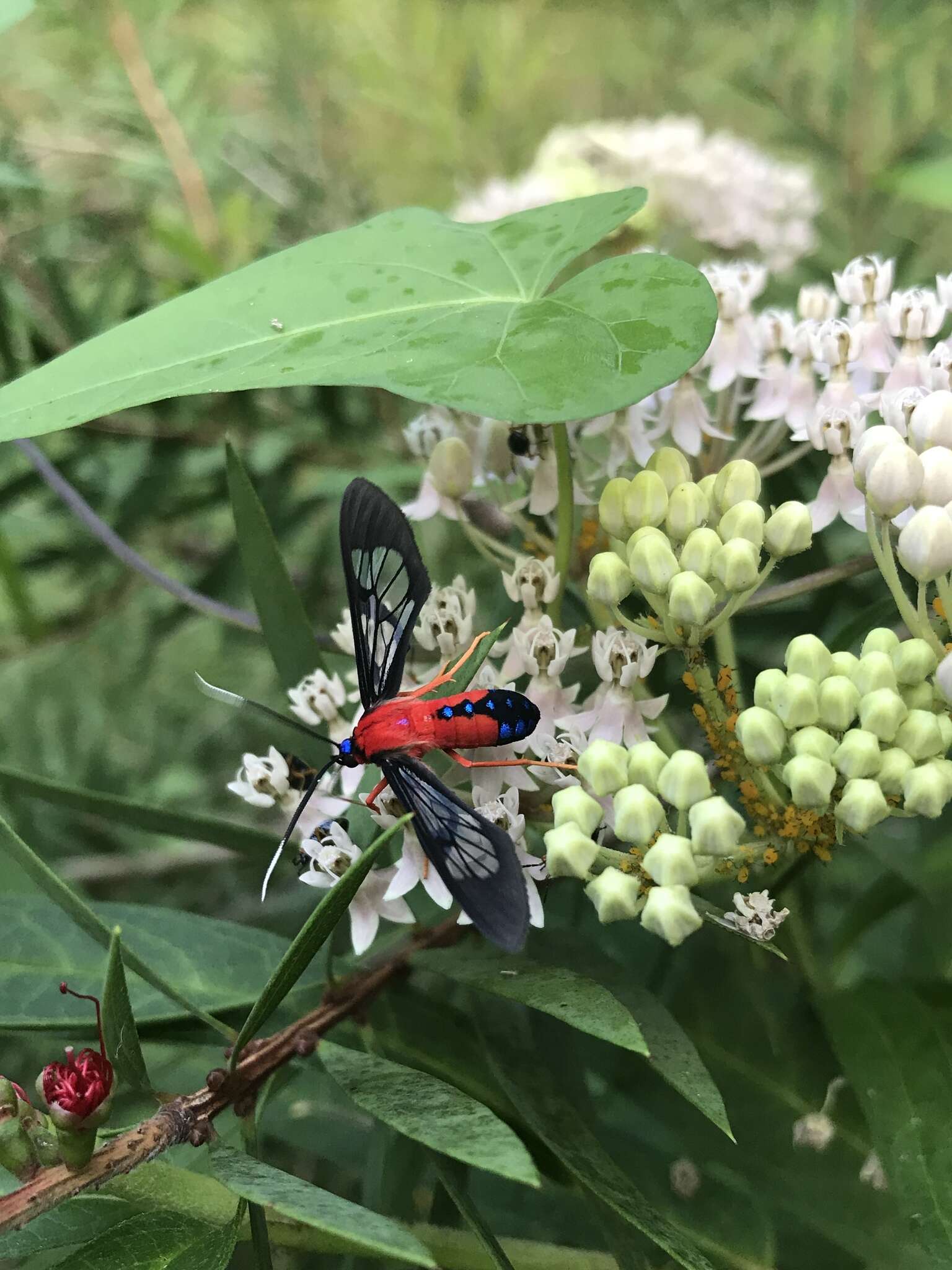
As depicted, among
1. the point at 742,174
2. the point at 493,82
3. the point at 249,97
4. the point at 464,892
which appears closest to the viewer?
the point at 464,892

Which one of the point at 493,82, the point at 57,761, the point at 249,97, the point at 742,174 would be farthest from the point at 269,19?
the point at 57,761

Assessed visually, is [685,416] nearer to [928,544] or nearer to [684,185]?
[928,544]

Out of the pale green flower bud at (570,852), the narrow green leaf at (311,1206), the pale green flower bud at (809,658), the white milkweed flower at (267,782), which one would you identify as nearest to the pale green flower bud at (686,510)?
the pale green flower bud at (809,658)

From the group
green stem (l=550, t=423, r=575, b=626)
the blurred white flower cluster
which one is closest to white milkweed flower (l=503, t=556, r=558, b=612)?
green stem (l=550, t=423, r=575, b=626)

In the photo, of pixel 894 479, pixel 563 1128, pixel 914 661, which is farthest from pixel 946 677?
pixel 563 1128

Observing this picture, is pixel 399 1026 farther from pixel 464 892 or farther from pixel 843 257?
pixel 843 257
